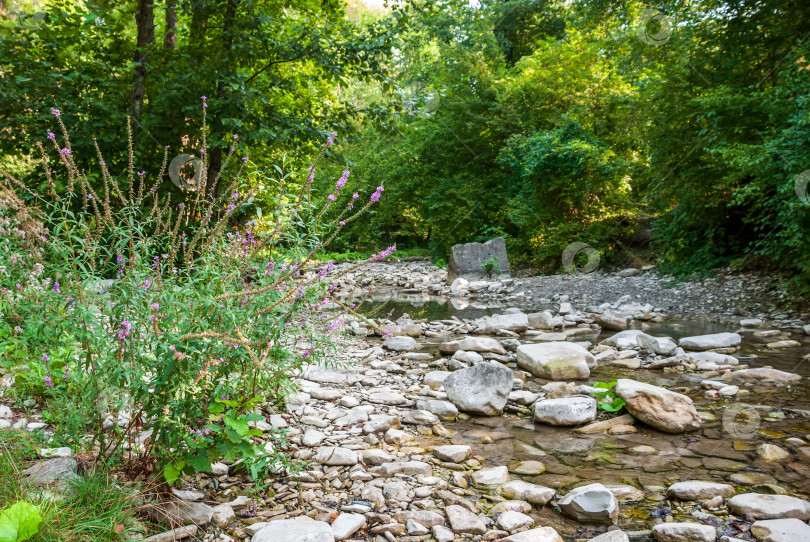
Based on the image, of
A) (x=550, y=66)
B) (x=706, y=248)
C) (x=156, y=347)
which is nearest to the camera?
(x=156, y=347)

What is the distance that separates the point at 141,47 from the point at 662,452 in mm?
6869

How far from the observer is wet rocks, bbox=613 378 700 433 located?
3.32 meters

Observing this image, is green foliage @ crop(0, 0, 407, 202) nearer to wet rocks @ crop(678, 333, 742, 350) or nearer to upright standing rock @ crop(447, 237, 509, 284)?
wet rocks @ crop(678, 333, 742, 350)

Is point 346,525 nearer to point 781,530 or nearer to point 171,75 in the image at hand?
point 781,530

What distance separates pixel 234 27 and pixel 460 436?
5.24 m

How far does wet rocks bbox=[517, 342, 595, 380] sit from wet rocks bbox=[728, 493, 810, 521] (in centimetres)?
208

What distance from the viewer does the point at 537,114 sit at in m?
14.0

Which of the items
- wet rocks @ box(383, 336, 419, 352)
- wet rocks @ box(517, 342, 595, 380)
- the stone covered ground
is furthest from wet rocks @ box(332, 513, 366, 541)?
wet rocks @ box(383, 336, 419, 352)

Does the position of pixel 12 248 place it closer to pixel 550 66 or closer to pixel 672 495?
pixel 672 495

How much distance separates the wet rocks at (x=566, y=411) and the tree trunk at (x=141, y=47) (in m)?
5.74

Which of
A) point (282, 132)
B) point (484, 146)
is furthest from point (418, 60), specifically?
point (282, 132)

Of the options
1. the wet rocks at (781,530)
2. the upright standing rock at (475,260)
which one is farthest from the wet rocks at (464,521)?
the upright standing rock at (475,260)

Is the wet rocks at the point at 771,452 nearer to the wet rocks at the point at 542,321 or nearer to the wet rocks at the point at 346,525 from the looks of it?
the wet rocks at the point at 346,525

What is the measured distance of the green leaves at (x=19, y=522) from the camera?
1.58 meters
